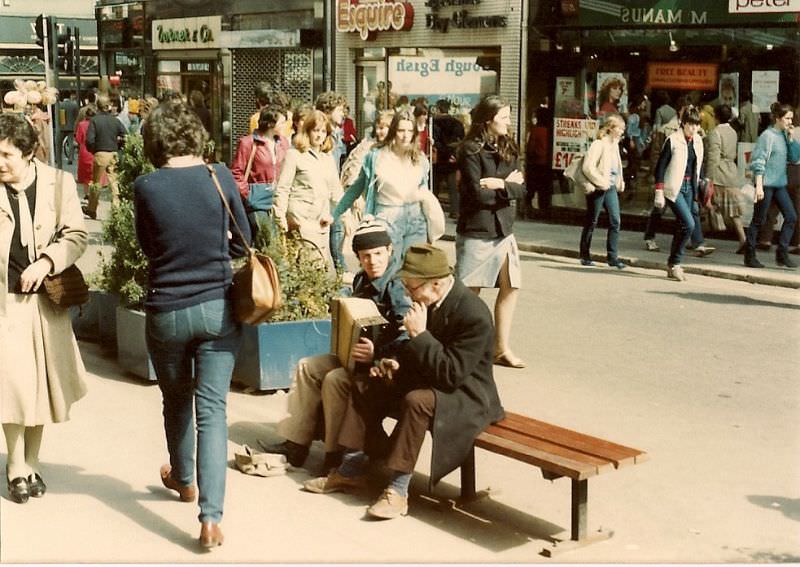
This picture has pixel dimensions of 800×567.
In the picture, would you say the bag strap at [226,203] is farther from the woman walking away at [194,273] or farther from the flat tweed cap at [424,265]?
the flat tweed cap at [424,265]

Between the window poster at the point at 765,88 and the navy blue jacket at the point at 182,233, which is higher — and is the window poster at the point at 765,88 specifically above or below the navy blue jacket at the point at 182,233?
above

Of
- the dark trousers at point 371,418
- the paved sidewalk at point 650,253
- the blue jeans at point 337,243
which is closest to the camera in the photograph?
the dark trousers at point 371,418

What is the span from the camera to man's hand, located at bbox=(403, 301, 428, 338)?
562cm

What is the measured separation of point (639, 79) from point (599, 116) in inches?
33.2

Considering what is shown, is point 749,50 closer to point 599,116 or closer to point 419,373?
point 599,116

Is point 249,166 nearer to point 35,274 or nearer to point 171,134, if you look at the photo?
point 35,274

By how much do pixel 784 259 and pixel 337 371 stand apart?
8.90m

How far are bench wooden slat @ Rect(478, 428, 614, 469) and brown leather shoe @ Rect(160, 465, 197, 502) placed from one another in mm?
1339

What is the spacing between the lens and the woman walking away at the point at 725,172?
50.8ft

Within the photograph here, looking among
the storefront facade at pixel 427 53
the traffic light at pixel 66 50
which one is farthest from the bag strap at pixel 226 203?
the traffic light at pixel 66 50

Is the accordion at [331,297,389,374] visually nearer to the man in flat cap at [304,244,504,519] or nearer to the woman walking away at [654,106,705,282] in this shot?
the man in flat cap at [304,244,504,519]

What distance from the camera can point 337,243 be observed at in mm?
12648

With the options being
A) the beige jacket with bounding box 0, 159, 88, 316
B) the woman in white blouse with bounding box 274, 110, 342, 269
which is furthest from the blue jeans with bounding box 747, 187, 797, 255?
the beige jacket with bounding box 0, 159, 88, 316

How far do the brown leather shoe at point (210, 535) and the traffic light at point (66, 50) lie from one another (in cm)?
1991
